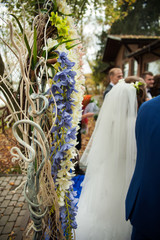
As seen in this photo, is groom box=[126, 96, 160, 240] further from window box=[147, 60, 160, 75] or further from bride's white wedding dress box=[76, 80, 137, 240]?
window box=[147, 60, 160, 75]

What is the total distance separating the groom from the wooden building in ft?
22.0

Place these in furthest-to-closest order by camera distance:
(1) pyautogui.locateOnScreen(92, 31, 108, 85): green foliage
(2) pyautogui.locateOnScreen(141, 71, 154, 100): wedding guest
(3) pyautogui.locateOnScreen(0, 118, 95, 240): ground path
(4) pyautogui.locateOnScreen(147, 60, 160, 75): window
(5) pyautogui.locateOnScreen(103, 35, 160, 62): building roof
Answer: (1) pyautogui.locateOnScreen(92, 31, 108, 85): green foliage → (5) pyautogui.locateOnScreen(103, 35, 160, 62): building roof → (4) pyautogui.locateOnScreen(147, 60, 160, 75): window → (2) pyautogui.locateOnScreen(141, 71, 154, 100): wedding guest → (3) pyautogui.locateOnScreen(0, 118, 95, 240): ground path

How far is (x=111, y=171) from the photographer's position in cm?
229

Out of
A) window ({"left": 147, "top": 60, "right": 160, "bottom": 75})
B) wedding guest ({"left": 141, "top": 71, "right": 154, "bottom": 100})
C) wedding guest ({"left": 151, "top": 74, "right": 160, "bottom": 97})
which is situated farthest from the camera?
window ({"left": 147, "top": 60, "right": 160, "bottom": 75})

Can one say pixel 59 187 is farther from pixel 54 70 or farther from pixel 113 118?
pixel 113 118

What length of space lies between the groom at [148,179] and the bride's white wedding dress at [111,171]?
85 centimetres

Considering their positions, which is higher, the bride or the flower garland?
the flower garland

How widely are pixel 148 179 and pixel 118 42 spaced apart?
1387 centimetres

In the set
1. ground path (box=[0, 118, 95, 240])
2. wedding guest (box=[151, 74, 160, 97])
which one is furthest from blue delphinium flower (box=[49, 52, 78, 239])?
wedding guest (box=[151, 74, 160, 97])

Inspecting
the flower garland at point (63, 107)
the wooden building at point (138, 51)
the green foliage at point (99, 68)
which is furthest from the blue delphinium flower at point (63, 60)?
the green foliage at point (99, 68)

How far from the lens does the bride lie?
2020 mm

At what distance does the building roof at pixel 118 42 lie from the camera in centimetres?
1026

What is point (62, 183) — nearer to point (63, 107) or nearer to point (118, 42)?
point (63, 107)

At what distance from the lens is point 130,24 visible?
1545 cm
